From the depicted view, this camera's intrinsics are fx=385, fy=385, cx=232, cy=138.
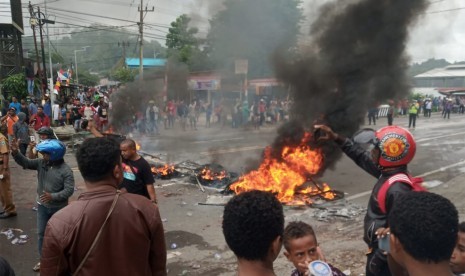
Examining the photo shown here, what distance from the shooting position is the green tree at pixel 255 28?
13945 millimetres

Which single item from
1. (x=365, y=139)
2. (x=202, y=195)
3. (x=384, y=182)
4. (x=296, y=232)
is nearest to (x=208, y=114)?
(x=202, y=195)

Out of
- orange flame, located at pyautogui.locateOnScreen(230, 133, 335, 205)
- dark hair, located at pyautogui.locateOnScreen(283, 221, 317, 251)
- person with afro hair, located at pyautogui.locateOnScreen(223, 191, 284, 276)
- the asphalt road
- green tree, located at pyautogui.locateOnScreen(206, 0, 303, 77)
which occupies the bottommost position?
the asphalt road

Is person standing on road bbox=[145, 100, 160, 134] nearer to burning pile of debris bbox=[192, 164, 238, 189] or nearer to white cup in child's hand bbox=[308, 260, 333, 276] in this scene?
burning pile of debris bbox=[192, 164, 238, 189]

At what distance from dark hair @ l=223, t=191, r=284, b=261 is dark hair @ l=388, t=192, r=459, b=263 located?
0.53 m

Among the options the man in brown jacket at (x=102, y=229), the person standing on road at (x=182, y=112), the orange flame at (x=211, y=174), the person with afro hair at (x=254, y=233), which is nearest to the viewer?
the person with afro hair at (x=254, y=233)

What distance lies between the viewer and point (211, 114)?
2514 cm

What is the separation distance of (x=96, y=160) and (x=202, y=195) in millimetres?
6150

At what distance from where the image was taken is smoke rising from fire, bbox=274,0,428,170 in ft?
29.3

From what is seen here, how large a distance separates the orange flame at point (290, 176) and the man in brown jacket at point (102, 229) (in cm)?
538

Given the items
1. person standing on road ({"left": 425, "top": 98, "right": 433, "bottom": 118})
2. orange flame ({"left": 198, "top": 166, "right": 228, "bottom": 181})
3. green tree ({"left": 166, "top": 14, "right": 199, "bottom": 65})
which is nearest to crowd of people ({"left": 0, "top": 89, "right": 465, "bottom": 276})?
orange flame ({"left": 198, "top": 166, "right": 228, "bottom": 181})

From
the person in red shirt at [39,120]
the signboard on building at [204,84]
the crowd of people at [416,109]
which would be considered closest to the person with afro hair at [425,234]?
the person in red shirt at [39,120]

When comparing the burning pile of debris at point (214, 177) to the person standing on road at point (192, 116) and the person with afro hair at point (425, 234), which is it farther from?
the person standing on road at point (192, 116)

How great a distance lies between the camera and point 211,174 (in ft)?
30.3

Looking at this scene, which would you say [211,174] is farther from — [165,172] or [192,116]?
[192,116]
